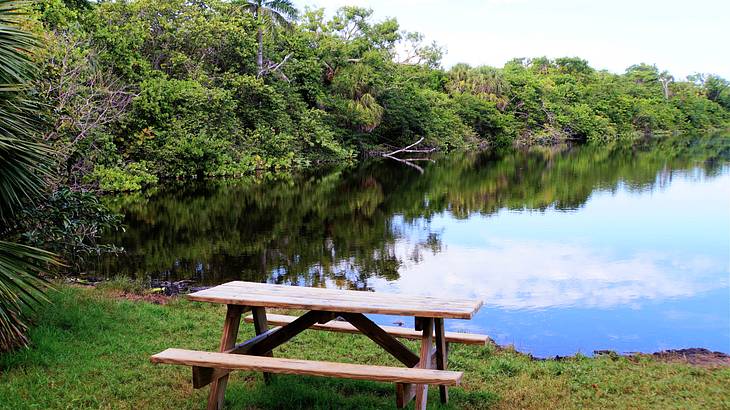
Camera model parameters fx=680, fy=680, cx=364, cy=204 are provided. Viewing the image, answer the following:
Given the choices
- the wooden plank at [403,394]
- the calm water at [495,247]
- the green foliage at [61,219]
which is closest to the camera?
the wooden plank at [403,394]

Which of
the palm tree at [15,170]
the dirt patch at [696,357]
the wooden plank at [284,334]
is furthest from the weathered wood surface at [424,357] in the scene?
the dirt patch at [696,357]

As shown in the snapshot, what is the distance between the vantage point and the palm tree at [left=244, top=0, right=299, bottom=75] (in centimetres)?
3706

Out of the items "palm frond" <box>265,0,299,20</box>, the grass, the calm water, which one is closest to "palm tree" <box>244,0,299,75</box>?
"palm frond" <box>265,0,299,20</box>

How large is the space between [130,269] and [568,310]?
324 inches

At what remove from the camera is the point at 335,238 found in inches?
672

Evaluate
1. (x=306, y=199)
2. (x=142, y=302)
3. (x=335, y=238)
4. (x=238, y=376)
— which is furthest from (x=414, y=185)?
(x=238, y=376)

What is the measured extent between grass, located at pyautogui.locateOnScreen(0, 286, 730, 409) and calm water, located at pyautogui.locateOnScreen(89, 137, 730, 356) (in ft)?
7.44

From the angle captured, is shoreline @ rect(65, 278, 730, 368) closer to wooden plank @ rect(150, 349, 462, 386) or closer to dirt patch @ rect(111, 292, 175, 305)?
dirt patch @ rect(111, 292, 175, 305)

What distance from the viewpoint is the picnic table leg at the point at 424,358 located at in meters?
5.00

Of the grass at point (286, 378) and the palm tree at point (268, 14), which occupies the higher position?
the palm tree at point (268, 14)

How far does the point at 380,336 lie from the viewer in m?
5.41

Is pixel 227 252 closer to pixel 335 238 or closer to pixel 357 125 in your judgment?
pixel 335 238

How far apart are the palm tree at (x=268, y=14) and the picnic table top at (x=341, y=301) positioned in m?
32.4

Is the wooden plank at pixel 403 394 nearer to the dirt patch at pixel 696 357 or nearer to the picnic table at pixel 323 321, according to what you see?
the picnic table at pixel 323 321
